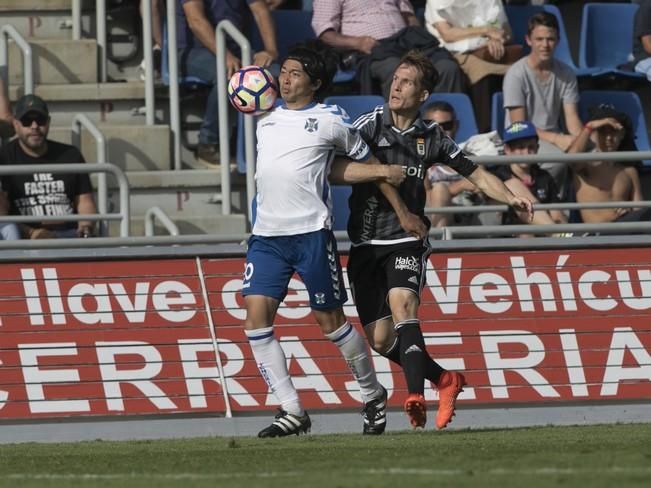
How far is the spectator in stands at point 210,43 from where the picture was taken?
13.5m

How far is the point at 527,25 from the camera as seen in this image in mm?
15266

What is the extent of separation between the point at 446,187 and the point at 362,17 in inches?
107

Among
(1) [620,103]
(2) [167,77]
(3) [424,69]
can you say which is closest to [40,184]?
(2) [167,77]

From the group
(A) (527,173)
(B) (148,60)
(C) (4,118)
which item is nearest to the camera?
(A) (527,173)

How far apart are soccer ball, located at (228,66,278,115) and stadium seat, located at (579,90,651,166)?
230 inches

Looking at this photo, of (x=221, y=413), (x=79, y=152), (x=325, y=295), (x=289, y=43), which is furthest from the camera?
(x=289, y=43)

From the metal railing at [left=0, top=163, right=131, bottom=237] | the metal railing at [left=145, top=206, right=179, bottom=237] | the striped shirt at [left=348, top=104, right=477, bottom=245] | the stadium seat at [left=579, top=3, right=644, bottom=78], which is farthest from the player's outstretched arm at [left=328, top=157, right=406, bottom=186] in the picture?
the stadium seat at [left=579, top=3, right=644, bottom=78]

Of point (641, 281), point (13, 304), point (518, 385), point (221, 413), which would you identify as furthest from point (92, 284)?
point (641, 281)

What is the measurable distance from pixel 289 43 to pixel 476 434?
21.6 feet

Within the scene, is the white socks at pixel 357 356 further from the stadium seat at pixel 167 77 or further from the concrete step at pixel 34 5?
the concrete step at pixel 34 5

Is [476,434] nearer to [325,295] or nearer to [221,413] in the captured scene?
[325,295]

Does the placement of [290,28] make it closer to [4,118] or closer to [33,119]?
[4,118]

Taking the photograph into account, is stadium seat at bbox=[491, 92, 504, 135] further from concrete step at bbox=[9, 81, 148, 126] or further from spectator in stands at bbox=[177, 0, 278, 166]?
concrete step at bbox=[9, 81, 148, 126]

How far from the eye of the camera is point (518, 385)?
35.2 feet
